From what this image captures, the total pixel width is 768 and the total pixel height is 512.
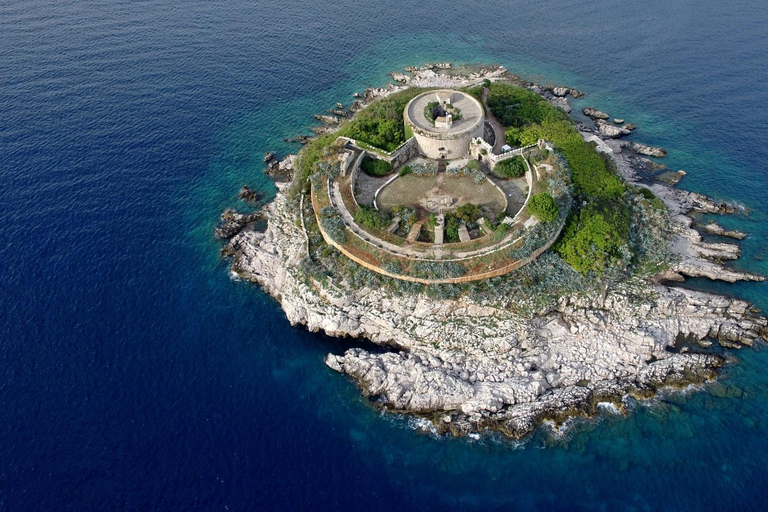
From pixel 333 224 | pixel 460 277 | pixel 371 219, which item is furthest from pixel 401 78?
pixel 460 277

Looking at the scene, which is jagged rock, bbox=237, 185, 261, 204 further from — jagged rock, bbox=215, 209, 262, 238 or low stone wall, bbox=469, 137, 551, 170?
low stone wall, bbox=469, 137, 551, 170

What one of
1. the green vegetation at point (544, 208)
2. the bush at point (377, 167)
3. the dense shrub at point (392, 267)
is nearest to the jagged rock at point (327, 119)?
the bush at point (377, 167)

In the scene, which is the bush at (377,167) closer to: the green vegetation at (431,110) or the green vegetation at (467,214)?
the green vegetation at (431,110)

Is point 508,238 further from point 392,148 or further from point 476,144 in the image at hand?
point 392,148

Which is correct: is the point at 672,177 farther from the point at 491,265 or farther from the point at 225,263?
the point at 225,263

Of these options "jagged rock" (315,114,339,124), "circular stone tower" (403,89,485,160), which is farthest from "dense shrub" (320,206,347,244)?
"jagged rock" (315,114,339,124)

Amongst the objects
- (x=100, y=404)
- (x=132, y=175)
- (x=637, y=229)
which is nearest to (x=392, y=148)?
(x=637, y=229)
